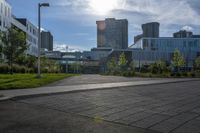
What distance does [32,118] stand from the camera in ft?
29.7

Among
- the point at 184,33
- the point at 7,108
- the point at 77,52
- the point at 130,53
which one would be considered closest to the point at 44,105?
the point at 7,108

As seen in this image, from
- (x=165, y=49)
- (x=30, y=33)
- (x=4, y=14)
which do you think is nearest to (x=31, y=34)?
(x=30, y=33)

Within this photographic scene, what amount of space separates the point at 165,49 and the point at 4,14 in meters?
79.5

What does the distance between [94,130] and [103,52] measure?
171 m

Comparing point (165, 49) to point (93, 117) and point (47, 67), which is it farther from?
point (93, 117)

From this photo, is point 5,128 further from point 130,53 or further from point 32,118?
point 130,53

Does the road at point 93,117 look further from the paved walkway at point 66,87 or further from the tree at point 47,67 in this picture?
the tree at point 47,67

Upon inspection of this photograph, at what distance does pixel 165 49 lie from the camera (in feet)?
456

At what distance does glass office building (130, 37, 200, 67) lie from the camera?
13438cm

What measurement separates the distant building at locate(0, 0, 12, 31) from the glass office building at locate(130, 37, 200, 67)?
64.6m

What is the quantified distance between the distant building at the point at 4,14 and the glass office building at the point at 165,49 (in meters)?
64.6

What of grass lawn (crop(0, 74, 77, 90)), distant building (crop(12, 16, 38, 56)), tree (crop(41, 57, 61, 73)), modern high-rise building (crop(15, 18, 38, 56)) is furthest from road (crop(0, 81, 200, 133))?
modern high-rise building (crop(15, 18, 38, 56))

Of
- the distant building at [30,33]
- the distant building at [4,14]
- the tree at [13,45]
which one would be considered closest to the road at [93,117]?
the tree at [13,45]

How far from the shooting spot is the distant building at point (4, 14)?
7443cm
